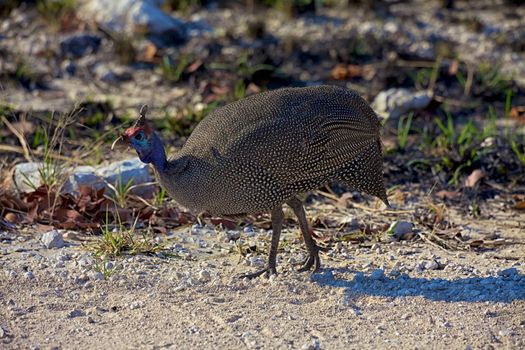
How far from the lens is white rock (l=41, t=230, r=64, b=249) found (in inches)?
202

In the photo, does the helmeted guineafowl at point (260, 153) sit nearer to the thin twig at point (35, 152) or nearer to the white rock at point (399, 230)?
the white rock at point (399, 230)

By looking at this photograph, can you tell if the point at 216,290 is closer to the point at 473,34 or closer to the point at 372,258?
the point at 372,258

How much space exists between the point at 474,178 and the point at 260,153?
81.4 inches

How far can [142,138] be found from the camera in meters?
4.62

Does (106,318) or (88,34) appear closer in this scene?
(106,318)

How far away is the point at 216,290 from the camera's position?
4.62 metres

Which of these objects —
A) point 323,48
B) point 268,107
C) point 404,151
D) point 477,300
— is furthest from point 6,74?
point 477,300

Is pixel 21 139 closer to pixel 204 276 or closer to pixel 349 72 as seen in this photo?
pixel 204 276

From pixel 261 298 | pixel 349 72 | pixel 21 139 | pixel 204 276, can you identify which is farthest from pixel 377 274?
pixel 349 72

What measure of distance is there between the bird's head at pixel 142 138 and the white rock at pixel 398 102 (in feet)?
9.29

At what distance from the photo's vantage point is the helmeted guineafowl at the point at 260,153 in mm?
4598

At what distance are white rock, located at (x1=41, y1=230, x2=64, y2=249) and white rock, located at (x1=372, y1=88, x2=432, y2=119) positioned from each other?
9.24ft

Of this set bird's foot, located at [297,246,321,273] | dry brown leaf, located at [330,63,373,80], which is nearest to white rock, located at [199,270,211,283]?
bird's foot, located at [297,246,321,273]

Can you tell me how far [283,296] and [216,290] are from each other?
0.31 metres
